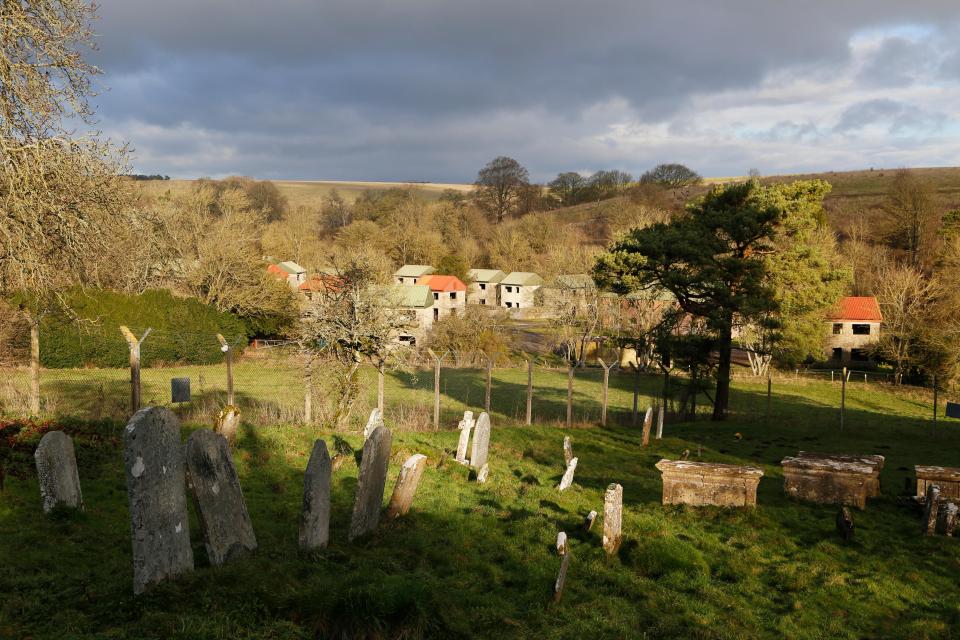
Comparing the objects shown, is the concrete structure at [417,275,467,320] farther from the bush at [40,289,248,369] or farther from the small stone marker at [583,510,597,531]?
the small stone marker at [583,510,597,531]

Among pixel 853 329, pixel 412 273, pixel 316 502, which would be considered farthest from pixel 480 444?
pixel 412 273

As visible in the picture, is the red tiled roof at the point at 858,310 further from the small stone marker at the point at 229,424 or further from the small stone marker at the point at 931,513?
the small stone marker at the point at 229,424

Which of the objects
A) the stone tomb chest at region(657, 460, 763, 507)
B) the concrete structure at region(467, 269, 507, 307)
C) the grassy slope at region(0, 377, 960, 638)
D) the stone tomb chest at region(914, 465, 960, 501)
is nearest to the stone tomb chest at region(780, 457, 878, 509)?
the grassy slope at region(0, 377, 960, 638)

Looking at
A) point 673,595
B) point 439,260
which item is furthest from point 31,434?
point 439,260

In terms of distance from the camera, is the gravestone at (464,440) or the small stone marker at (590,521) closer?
the small stone marker at (590,521)

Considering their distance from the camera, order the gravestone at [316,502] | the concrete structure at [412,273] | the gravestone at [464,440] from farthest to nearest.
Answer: the concrete structure at [412,273] → the gravestone at [464,440] → the gravestone at [316,502]

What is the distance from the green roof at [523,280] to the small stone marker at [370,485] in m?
80.6

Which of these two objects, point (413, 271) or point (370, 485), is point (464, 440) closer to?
point (370, 485)

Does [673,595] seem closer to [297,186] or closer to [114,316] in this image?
[114,316]

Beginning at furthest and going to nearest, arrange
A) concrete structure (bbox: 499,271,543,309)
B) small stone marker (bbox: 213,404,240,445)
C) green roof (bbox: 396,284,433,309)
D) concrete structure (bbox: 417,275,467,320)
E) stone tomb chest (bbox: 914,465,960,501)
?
concrete structure (bbox: 499,271,543,309) → concrete structure (bbox: 417,275,467,320) → green roof (bbox: 396,284,433,309) → small stone marker (bbox: 213,404,240,445) → stone tomb chest (bbox: 914,465,960,501)

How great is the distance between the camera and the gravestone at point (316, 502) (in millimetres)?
7703

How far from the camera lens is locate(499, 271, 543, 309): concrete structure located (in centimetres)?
8912

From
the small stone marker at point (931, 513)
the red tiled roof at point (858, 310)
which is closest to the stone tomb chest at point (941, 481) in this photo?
the small stone marker at point (931, 513)

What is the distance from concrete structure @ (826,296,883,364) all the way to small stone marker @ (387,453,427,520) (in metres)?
53.0
